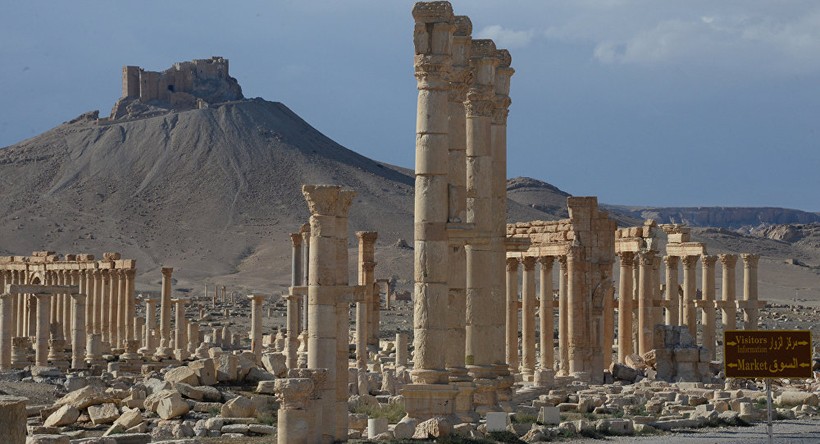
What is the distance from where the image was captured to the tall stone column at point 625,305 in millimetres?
46312

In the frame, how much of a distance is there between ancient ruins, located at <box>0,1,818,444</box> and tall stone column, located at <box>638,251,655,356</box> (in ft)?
0.19

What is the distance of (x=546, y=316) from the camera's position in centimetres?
4528

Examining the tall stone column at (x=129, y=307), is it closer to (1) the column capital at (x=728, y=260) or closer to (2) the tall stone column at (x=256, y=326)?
(2) the tall stone column at (x=256, y=326)

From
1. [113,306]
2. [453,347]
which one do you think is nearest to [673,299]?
[453,347]

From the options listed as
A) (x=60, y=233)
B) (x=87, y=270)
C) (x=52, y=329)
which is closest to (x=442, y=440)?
(x=52, y=329)

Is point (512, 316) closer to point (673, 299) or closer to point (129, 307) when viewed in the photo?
point (673, 299)

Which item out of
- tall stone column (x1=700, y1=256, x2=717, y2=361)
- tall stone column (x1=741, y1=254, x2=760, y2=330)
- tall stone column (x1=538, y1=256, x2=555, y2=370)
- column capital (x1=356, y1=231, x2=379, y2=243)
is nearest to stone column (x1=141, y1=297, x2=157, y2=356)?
column capital (x1=356, y1=231, x2=379, y2=243)

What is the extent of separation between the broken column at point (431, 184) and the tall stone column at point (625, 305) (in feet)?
64.9

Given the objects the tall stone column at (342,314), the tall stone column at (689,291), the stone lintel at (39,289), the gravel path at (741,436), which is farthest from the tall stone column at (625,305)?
the tall stone column at (342,314)

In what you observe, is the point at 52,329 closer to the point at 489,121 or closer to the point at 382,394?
the point at 382,394

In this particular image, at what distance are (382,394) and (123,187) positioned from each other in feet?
388

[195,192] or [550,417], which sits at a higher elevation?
[195,192]

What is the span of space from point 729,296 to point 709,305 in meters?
2.09

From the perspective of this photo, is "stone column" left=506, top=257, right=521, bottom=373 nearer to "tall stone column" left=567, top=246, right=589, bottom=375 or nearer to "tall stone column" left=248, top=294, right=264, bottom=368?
"tall stone column" left=567, top=246, right=589, bottom=375
